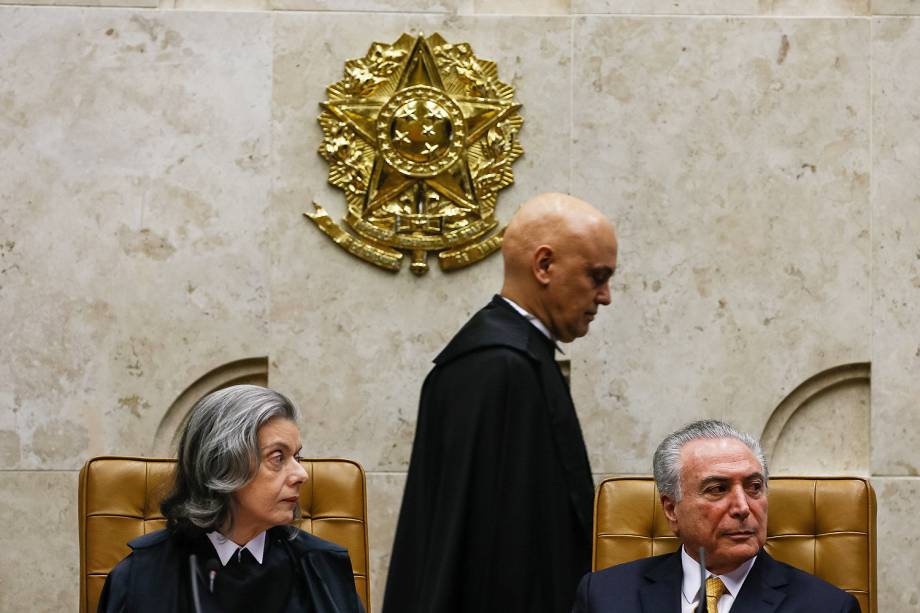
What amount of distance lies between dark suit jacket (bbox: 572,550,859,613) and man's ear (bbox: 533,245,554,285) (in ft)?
2.34

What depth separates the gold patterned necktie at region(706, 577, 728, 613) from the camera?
11.1 feet

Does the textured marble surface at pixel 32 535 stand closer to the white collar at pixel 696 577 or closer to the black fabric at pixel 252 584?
the black fabric at pixel 252 584

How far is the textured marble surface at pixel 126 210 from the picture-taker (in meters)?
4.87

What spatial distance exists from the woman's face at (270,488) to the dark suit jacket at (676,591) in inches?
28.6

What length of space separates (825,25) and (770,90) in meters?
0.28

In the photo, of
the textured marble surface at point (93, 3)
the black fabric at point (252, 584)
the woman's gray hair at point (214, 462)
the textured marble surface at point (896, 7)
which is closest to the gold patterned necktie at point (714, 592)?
the black fabric at point (252, 584)

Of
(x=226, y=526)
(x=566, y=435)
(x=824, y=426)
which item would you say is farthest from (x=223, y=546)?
(x=824, y=426)

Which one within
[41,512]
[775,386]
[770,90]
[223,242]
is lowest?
[41,512]

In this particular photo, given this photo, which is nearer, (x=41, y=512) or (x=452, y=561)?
(x=452, y=561)

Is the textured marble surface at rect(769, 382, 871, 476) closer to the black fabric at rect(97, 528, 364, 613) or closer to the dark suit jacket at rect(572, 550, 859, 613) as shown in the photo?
the dark suit jacket at rect(572, 550, 859, 613)

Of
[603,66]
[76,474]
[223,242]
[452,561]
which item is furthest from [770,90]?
[76,474]

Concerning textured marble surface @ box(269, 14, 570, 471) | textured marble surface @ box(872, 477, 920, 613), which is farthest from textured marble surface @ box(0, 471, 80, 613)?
textured marble surface @ box(872, 477, 920, 613)

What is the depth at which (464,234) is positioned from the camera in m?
4.88

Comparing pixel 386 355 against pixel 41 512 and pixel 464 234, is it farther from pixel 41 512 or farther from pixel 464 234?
pixel 41 512
